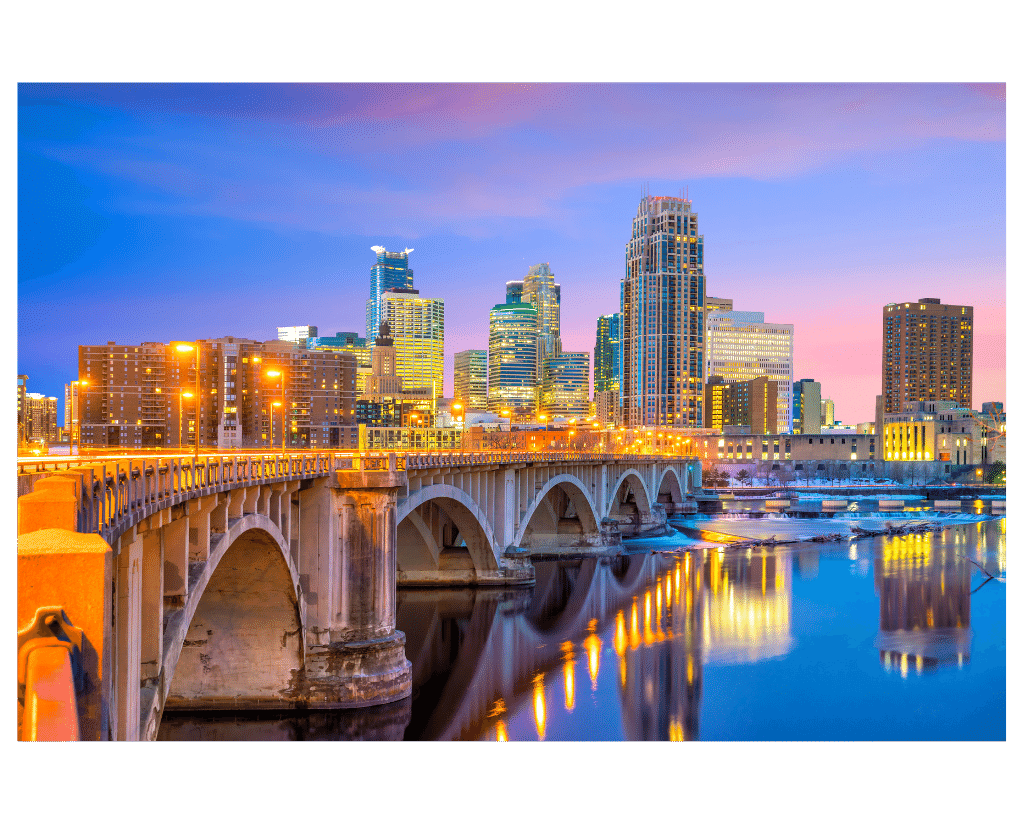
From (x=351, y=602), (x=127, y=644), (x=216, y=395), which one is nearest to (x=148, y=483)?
(x=127, y=644)

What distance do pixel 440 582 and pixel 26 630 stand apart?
4322cm

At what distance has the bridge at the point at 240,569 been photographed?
1070cm

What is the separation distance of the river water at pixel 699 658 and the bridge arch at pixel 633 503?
2450 centimetres

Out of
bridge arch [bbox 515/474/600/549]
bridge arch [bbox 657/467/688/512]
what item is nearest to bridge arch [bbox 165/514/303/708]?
bridge arch [bbox 515/474/600/549]

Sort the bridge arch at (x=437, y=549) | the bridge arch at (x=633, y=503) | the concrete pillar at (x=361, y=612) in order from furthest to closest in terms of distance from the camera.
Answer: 1. the bridge arch at (x=633, y=503)
2. the bridge arch at (x=437, y=549)
3. the concrete pillar at (x=361, y=612)

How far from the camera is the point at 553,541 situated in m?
74.1

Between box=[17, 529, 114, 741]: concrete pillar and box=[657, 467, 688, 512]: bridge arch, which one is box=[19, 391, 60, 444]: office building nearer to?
box=[17, 529, 114, 741]: concrete pillar

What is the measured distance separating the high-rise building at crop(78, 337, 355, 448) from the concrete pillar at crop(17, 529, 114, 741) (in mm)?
12897

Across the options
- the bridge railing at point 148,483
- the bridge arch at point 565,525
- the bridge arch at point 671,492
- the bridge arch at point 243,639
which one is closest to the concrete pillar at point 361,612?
the bridge arch at point 243,639

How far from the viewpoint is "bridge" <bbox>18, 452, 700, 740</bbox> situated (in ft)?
35.1

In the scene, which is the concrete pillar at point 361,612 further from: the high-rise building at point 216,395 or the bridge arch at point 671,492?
the bridge arch at point 671,492

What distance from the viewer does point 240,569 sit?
26.9 meters

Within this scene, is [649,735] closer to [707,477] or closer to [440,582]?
[440,582]

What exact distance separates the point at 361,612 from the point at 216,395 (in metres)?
69.6
